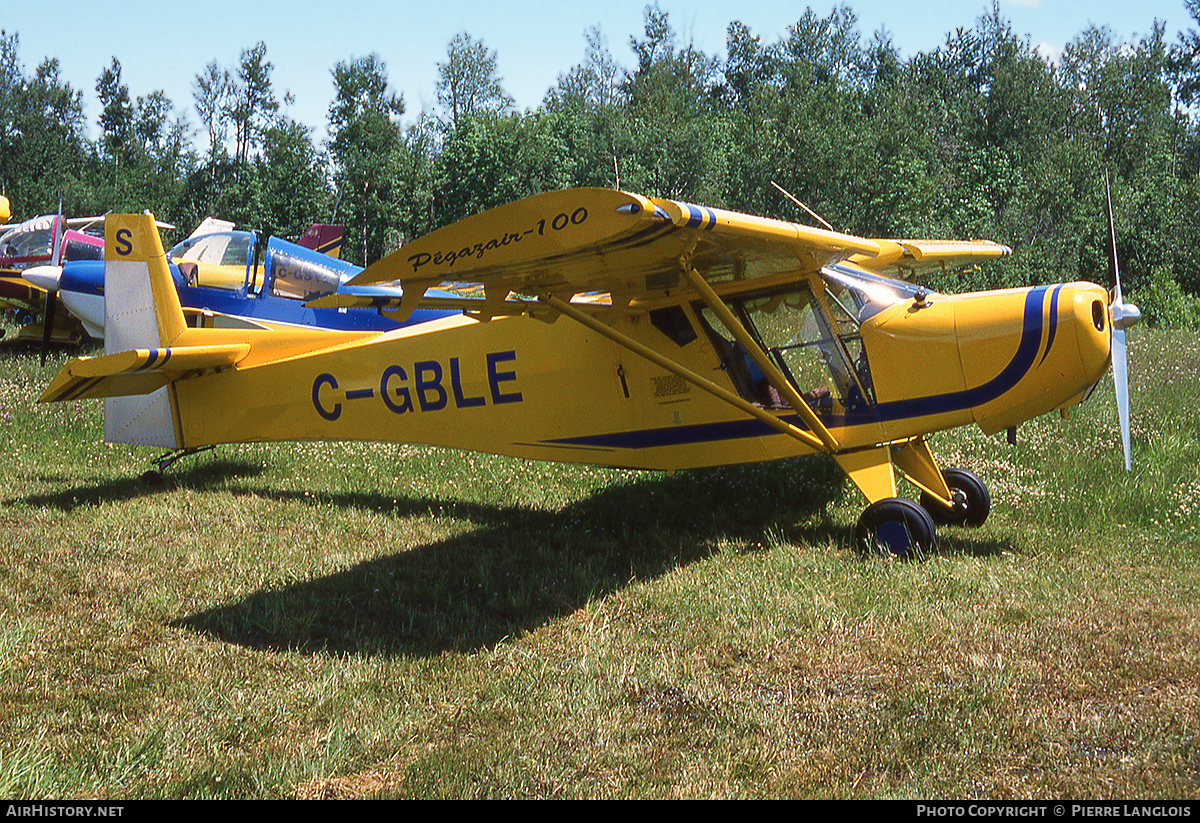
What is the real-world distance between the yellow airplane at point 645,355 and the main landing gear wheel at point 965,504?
0.02m

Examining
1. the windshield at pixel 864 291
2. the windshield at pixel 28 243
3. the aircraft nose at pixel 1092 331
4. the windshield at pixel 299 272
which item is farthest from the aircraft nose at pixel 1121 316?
the windshield at pixel 28 243

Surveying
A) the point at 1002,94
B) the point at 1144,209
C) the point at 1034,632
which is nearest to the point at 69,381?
the point at 1034,632

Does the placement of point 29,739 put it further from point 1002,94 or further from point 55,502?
point 1002,94

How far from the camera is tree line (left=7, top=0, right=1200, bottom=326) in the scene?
31938 mm

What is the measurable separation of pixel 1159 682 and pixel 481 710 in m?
2.99

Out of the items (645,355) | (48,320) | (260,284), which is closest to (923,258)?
(645,355)

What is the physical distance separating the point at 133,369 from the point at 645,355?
4.19 meters

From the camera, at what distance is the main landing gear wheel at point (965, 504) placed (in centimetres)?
652

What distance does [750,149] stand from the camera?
39656 millimetres

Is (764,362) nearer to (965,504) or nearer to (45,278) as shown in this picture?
(965,504)

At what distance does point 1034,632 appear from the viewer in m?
4.47

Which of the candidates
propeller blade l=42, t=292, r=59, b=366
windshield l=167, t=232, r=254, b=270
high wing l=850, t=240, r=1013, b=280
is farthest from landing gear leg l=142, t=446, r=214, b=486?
propeller blade l=42, t=292, r=59, b=366

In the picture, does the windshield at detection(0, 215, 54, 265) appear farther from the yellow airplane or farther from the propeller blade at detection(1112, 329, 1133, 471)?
the propeller blade at detection(1112, 329, 1133, 471)
